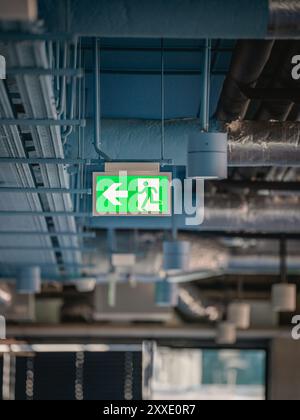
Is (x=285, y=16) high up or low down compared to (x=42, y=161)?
up

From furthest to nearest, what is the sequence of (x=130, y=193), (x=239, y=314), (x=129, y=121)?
1. (x=239, y=314)
2. (x=129, y=121)
3. (x=130, y=193)

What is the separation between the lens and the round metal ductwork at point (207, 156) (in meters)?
5.66

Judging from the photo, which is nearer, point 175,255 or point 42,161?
point 42,161

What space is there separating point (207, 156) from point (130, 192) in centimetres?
62

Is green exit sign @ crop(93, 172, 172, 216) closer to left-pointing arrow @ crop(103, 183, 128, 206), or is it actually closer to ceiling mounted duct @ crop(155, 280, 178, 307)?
left-pointing arrow @ crop(103, 183, 128, 206)

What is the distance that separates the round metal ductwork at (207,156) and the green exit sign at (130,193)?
0.31 metres

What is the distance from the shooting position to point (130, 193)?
6027 mm

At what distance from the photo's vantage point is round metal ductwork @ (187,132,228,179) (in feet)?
18.6

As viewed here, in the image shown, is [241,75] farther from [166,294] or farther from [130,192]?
[166,294]

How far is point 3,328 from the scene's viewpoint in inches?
586

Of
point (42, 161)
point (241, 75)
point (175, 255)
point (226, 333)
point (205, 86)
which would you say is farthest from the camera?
point (226, 333)

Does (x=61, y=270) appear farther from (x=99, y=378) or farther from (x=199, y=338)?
(x=199, y=338)

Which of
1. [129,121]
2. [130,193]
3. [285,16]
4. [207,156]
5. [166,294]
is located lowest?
[130,193]

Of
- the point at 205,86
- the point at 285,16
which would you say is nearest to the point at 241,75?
the point at 205,86
